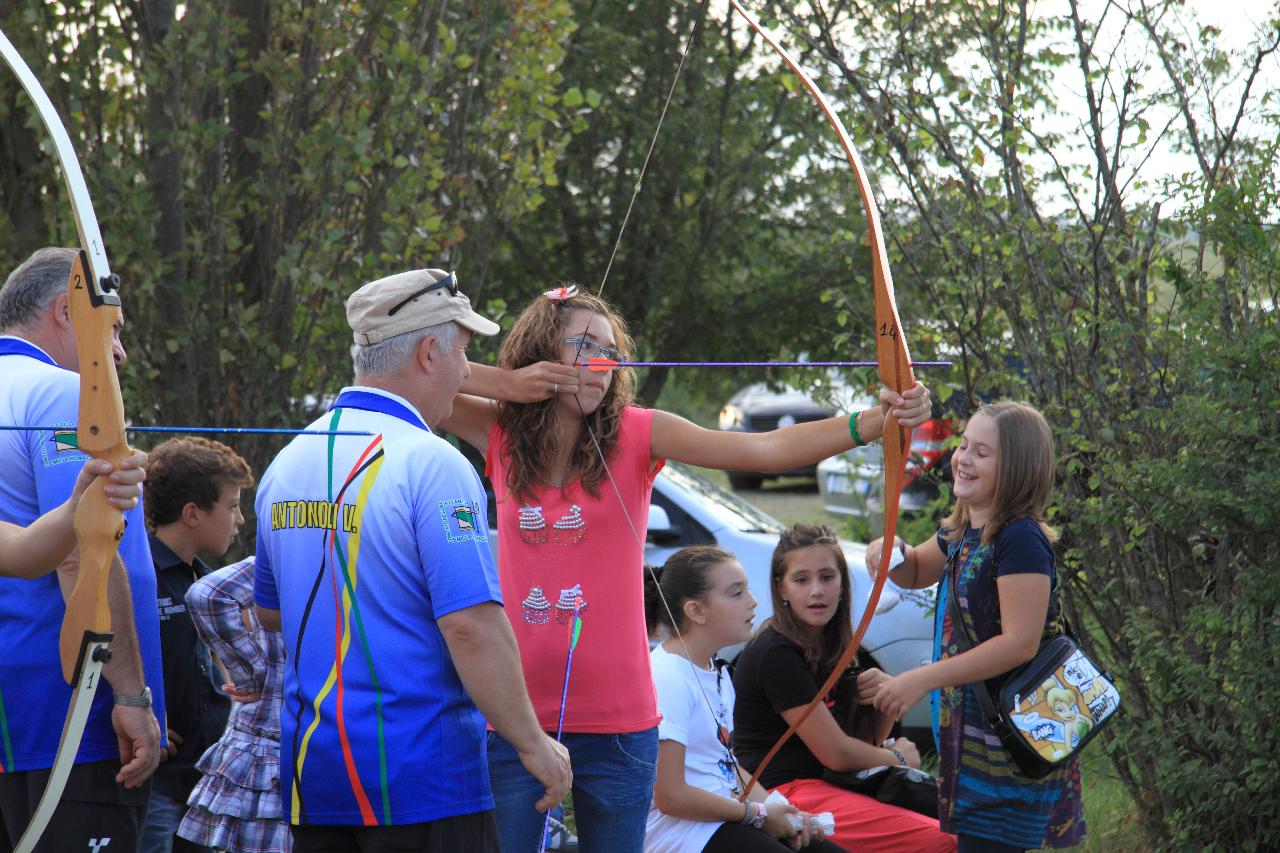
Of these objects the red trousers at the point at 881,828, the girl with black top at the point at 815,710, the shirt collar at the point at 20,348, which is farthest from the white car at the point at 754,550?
the shirt collar at the point at 20,348

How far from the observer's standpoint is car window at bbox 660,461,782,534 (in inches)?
245

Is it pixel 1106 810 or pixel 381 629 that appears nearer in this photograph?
pixel 381 629

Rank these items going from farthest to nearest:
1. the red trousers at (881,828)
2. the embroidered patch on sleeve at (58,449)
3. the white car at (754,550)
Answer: the white car at (754,550)
the red trousers at (881,828)
the embroidered patch on sleeve at (58,449)

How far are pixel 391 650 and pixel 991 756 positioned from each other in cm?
148

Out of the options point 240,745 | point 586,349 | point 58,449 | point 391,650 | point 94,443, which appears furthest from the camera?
point 240,745

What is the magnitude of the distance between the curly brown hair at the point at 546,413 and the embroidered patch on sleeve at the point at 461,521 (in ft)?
2.00

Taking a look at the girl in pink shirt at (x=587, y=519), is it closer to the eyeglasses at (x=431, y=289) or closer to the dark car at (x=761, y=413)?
the eyeglasses at (x=431, y=289)

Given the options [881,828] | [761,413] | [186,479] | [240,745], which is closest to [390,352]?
[240,745]

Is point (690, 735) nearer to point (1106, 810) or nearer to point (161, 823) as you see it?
point (161, 823)

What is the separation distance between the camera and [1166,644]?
382cm

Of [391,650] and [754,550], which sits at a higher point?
[391,650]

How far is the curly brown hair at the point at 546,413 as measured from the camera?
286 centimetres

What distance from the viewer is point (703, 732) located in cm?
349

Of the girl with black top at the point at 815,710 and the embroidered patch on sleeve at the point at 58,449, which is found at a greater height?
the embroidered patch on sleeve at the point at 58,449
